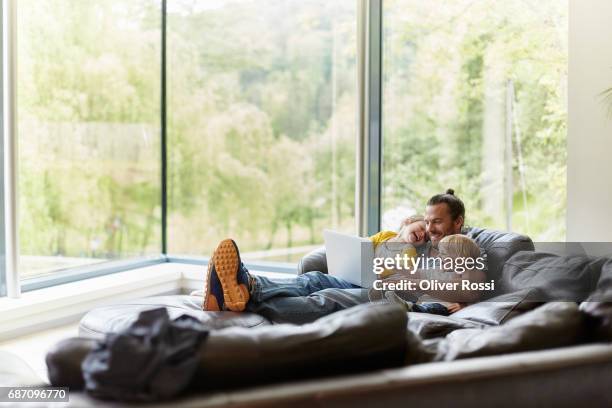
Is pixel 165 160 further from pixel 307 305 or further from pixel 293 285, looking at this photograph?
pixel 307 305

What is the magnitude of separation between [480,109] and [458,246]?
1703mm

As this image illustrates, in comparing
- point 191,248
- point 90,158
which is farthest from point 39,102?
point 191,248

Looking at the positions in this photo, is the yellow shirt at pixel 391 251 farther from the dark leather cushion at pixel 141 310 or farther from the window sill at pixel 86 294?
the window sill at pixel 86 294

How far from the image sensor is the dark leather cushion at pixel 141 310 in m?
3.24

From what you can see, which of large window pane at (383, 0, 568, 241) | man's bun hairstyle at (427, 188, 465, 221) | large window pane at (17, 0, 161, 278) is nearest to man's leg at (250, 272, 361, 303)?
man's bun hairstyle at (427, 188, 465, 221)

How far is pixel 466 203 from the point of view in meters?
4.94

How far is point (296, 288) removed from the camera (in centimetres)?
353

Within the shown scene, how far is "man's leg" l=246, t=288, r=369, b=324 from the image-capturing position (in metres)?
3.30

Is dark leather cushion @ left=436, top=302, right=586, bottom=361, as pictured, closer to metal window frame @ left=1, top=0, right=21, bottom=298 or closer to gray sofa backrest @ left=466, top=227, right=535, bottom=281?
gray sofa backrest @ left=466, top=227, right=535, bottom=281

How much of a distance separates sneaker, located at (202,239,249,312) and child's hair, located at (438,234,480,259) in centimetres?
97

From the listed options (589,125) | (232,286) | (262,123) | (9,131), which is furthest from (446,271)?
(9,131)

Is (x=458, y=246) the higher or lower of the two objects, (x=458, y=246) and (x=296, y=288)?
the higher

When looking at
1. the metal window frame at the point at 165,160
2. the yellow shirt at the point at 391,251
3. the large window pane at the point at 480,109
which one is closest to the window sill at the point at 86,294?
the metal window frame at the point at 165,160

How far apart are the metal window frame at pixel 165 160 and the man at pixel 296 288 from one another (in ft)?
5.24
